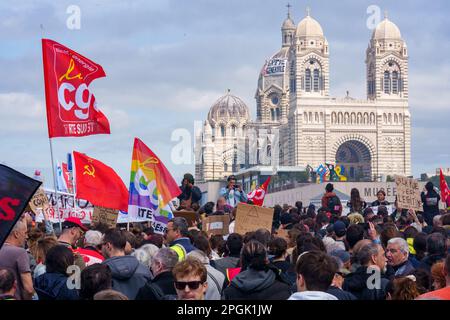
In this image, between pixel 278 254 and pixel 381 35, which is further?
pixel 381 35

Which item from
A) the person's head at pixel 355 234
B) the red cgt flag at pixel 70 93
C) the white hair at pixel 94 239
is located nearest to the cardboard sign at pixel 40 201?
the red cgt flag at pixel 70 93

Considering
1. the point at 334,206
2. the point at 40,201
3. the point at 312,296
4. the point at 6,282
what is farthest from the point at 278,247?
the point at 334,206

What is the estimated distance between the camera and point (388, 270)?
802 cm

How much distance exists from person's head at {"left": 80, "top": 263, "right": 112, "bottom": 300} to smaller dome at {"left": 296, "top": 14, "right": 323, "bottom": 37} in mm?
104146

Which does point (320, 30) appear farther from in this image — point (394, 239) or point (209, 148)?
point (394, 239)

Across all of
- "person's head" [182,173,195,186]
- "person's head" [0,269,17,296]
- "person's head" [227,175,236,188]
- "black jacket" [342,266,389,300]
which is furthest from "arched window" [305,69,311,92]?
"person's head" [0,269,17,296]

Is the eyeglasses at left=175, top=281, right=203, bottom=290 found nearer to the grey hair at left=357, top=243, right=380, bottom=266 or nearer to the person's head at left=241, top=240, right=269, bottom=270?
the person's head at left=241, top=240, right=269, bottom=270

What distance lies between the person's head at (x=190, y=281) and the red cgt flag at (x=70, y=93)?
476 cm

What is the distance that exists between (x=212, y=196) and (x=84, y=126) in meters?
57.3

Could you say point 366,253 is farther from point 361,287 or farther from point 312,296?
point 312,296

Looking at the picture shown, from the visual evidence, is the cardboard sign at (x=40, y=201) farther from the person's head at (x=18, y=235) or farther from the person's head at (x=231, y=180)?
the person's head at (x=18, y=235)

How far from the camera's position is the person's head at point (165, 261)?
6.99m

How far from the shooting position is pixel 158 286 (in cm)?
684
